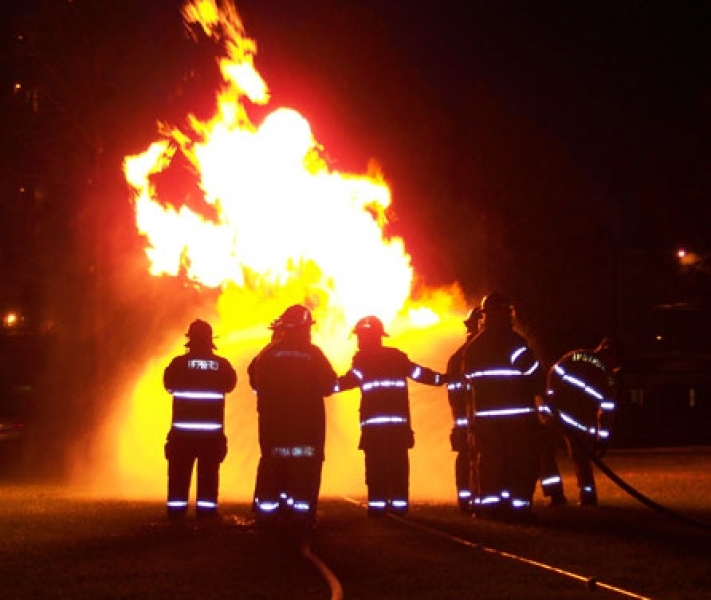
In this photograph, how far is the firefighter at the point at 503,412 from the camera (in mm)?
12766

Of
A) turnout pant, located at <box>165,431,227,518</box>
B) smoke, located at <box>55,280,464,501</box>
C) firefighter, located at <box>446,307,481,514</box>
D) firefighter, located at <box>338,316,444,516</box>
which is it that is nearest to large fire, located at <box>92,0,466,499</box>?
smoke, located at <box>55,280,464,501</box>

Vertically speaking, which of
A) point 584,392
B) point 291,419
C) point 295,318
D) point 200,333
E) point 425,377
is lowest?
point 291,419

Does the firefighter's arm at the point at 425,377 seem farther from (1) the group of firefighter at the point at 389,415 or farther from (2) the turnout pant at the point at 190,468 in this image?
(2) the turnout pant at the point at 190,468

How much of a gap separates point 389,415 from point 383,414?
0.22 feet

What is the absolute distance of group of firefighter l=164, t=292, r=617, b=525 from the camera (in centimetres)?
1252

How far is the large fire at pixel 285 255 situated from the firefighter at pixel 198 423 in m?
4.17

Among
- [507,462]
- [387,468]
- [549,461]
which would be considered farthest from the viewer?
[549,461]

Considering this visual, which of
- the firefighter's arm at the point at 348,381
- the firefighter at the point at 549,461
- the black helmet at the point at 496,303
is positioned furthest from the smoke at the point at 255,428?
the black helmet at the point at 496,303

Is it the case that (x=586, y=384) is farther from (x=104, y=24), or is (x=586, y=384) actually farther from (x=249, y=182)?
(x=104, y=24)

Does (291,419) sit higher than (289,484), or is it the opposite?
Result: (291,419)

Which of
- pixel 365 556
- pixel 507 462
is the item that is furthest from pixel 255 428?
pixel 365 556

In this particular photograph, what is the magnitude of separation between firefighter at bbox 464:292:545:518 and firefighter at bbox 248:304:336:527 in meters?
1.57

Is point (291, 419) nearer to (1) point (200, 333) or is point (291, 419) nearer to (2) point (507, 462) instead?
(1) point (200, 333)

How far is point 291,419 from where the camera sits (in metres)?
12.4
